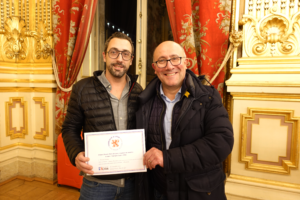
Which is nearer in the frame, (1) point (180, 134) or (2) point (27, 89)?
(1) point (180, 134)

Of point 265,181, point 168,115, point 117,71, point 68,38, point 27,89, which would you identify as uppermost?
point 68,38

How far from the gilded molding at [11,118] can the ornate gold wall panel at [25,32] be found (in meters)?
0.51

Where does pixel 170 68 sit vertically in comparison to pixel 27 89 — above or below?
above

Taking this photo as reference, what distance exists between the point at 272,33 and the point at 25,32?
2979mm

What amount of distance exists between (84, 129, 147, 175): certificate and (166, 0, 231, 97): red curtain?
1.05 metres

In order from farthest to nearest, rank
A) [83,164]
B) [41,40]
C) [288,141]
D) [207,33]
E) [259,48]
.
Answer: [41,40] → [207,33] → [259,48] → [288,141] → [83,164]

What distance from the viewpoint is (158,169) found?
119 cm

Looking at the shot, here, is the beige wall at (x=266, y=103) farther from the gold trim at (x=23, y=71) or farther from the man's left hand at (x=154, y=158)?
the gold trim at (x=23, y=71)

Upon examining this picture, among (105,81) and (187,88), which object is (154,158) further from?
(105,81)

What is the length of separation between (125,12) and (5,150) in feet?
8.30

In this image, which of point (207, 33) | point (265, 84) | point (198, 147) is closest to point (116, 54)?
point (198, 147)

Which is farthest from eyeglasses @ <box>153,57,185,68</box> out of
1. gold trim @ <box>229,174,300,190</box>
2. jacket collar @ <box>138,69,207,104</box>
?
gold trim @ <box>229,174,300,190</box>

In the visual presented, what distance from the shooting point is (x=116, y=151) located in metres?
1.13

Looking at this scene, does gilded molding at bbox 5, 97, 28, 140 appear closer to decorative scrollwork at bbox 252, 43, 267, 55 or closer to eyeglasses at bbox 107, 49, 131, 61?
eyeglasses at bbox 107, 49, 131, 61
